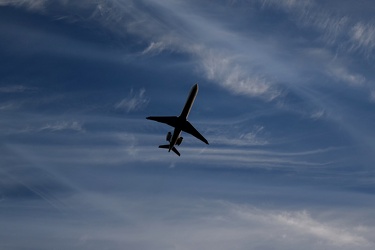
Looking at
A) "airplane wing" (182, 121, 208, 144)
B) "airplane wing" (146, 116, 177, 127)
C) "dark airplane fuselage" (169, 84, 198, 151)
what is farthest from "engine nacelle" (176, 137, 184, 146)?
"airplane wing" (146, 116, 177, 127)

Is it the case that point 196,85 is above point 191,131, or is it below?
above

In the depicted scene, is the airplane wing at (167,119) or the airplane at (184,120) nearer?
the airplane at (184,120)

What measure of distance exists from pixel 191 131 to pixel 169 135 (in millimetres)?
14853

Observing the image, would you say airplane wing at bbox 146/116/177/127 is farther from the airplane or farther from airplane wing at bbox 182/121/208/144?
airplane wing at bbox 182/121/208/144

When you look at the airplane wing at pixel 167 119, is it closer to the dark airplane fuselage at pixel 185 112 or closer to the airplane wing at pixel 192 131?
the dark airplane fuselage at pixel 185 112

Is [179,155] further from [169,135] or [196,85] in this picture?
[196,85]

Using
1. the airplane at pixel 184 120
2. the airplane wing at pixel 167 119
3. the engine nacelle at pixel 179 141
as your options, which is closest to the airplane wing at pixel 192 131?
the airplane at pixel 184 120

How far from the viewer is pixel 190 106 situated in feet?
523

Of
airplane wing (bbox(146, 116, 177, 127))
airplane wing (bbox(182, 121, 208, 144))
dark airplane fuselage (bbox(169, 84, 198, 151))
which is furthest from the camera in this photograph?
airplane wing (bbox(182, 121, 208, 144))

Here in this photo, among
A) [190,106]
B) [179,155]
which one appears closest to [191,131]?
[190,106]

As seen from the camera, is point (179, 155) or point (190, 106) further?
point (179, 155)

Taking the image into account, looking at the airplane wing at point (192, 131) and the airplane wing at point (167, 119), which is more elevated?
the airplane wing at point (167, 119)

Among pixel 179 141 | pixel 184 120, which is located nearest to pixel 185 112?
pixel 184 120

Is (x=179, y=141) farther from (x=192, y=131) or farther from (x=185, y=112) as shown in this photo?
(x=185, y=112)
